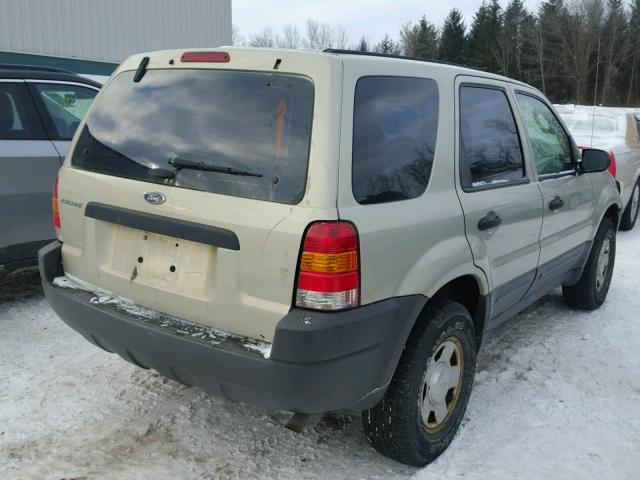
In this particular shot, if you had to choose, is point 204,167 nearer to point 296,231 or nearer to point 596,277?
point 296,231

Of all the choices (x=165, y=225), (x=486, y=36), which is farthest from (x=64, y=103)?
(x=486, y=36)

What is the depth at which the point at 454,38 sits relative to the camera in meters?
60.6

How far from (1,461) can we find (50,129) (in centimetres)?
274

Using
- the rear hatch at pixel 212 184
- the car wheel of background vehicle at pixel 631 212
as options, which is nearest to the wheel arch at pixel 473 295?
the rear hatch at pixel 212 184

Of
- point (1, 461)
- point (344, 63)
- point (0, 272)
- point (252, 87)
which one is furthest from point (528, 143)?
point (0, 272)

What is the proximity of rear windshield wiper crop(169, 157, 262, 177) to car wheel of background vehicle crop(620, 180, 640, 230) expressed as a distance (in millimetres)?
7522

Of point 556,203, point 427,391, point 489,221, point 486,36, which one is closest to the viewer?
point 427,391

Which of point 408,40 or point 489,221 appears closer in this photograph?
point 489,221

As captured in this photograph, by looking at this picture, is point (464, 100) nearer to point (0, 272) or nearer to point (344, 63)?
point (344, 63)

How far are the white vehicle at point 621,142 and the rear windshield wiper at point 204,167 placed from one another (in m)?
6.17

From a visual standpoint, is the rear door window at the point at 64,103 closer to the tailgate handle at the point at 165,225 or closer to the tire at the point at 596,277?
the tailgate handle at the point at 165,225

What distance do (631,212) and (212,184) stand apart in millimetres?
7755

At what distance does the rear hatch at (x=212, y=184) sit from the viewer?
2.23 m

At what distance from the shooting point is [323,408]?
2.29 meters
